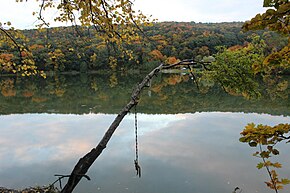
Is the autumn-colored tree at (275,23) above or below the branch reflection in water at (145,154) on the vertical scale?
above

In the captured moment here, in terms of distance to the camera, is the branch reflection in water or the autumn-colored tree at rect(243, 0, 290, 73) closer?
the autumn-colored tree at rect(243, 0, 290, 73)

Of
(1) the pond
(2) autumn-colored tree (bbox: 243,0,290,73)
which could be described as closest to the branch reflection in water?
(1) the pond

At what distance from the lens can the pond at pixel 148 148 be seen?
237 inches

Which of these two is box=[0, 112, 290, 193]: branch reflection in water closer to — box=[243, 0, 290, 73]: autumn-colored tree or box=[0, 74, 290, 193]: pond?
box=[0, 74, 290, 193]: pond

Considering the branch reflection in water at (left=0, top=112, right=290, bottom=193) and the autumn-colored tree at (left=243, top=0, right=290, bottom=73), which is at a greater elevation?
the autumn-colored tree at (left=243, top=0, right=290, bottom=73)

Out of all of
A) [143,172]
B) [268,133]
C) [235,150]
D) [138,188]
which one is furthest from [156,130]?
[268,133]

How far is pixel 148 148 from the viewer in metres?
8.48

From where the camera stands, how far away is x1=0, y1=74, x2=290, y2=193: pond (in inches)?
237

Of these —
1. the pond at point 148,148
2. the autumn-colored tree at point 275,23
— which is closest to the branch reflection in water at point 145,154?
the pond at point 148,148

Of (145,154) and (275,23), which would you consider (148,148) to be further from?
(275,23)

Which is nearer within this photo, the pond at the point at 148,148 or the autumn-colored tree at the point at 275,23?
the autumn-colored tree at the point at 275,23

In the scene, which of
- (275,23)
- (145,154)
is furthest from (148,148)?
(275,23)

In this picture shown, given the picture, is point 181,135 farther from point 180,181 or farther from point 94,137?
point 180,181

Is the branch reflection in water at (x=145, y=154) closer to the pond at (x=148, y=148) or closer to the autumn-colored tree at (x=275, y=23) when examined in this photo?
the pond at (x=148, y=148)
